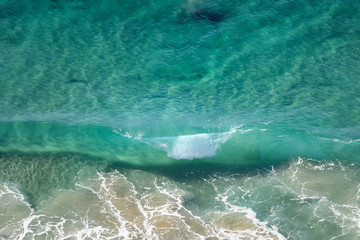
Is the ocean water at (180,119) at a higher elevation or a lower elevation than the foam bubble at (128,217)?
higher

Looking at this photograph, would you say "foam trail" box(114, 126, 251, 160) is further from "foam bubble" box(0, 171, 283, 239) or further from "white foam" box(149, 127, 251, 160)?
"foam bubble" box(0, 171, 283, 239)

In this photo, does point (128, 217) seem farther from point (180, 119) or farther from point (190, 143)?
point (180, 119)

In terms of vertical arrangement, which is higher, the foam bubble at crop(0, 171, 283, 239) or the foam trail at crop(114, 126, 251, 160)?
the foam trail at crop(114, 126, 251, 160)

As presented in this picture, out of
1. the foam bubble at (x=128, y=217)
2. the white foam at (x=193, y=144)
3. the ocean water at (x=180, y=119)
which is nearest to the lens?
the foam bubble at (x=128, y=217)

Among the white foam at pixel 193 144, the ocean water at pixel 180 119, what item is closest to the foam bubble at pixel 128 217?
the ocean water at pixel 180 119

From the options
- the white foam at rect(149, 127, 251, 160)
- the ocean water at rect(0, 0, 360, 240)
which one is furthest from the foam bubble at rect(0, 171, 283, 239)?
the white foam at rect(149, 127, 251, 160)

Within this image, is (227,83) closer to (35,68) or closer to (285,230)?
(285,230)

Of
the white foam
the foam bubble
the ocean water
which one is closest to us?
the foam bubble

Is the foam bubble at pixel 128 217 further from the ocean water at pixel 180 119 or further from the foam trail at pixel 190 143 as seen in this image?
the foam trail at pixel 190 143

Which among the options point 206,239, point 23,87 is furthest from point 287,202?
point 23,87

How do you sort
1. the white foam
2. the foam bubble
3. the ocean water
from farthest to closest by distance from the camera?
the white foam < the ocean water < the foam bubble
